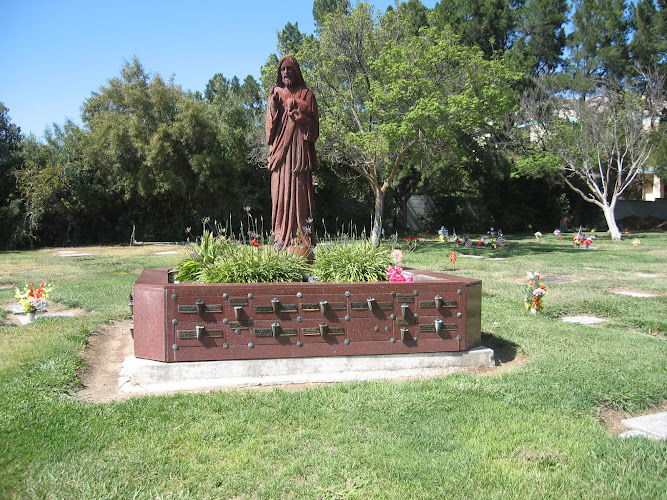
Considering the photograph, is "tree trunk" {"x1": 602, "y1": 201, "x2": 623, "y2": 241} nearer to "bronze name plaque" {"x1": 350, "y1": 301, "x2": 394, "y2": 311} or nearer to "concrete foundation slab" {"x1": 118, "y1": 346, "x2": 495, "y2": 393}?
"concrete foundation slab" {"x1": 118, "y1": 346, "x2": 495, "y2": 393}

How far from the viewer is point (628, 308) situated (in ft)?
24.5

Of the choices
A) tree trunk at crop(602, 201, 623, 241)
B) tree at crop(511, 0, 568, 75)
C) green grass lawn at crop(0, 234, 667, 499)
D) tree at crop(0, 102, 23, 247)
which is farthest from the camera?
tree at crop(511, 0, 568, 75)

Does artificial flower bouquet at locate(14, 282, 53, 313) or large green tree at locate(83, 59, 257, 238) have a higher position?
large green tree at locate(83, 59, 257, 238)

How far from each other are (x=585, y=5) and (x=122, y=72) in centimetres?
2140

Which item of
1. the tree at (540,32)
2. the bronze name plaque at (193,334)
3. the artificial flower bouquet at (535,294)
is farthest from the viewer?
the tree at (540,32)

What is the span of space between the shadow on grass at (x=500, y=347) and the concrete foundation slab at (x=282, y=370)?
428mm

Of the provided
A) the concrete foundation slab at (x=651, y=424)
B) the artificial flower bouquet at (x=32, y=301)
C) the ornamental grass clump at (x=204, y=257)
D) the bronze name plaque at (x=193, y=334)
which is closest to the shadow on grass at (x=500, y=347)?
the concrete foundation slab at (x=651, y=424)

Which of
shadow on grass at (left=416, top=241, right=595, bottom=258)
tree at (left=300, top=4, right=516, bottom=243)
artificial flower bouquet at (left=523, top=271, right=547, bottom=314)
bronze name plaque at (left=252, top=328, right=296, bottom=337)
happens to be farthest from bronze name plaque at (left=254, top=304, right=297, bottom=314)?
shadow on grass at (left=416, top=241, right=595, bottom=258)

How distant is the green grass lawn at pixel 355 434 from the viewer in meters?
2.69

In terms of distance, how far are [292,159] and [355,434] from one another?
3408mm

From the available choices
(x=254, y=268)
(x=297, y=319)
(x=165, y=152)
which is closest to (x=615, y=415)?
(x=297, y=319)

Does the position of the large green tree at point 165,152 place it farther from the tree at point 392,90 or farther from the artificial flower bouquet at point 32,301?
the artificial flower bouquet at point 32,301

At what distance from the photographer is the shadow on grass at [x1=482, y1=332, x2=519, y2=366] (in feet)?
16.9

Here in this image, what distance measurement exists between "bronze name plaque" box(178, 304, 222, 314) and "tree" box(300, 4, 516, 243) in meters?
10.2
